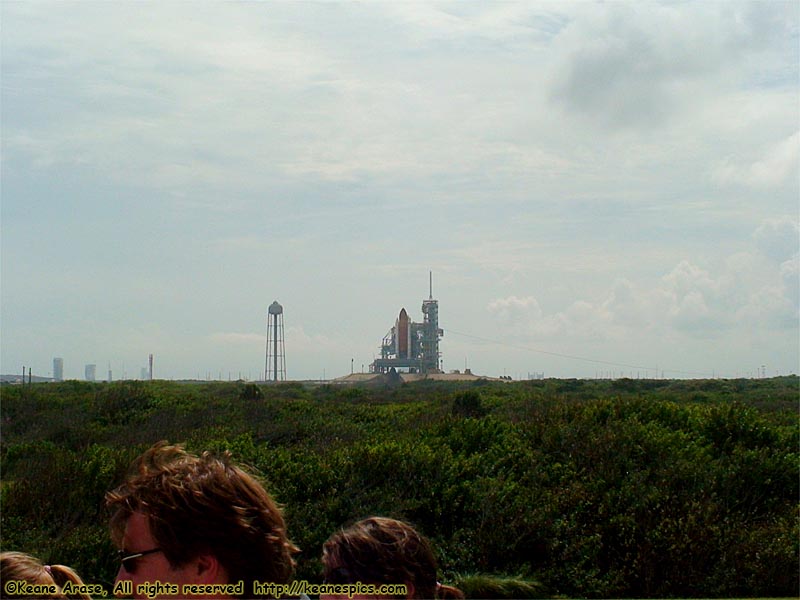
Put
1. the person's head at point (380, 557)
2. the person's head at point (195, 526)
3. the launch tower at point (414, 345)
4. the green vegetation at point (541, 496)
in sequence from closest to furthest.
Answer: the person's head at point (195, 526), the person's head at point (380, 557), the green vegetation at point (541, 496), the launch tower at point (414, 345)

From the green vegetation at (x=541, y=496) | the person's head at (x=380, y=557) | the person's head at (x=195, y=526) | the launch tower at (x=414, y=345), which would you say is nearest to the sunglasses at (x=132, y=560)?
the person's head at (x=195, y=526)

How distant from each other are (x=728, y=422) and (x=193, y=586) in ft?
39.7

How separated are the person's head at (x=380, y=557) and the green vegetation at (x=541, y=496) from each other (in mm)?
6532

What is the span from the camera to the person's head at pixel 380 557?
2.57m

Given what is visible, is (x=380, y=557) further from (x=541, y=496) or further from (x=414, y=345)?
(x=414, y=345)

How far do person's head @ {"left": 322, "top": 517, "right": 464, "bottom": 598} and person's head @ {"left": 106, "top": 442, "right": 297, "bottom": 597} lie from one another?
336mm

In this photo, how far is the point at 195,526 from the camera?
2189 millimetres

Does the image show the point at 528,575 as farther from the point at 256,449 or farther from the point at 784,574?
the point at 256,449

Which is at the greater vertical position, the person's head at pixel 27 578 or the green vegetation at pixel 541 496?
the person's head at pixel 27 578

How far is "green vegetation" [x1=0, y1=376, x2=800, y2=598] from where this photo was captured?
938cm

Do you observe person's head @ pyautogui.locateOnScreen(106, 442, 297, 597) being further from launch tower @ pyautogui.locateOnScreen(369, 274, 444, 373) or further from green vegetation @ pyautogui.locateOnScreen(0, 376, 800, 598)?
launch tower @ pyautogui.locateOnScreen(369, 274, 444, 373)

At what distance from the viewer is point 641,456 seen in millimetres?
11383

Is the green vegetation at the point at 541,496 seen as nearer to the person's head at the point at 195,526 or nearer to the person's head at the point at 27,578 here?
the person's head at the point at 27,578

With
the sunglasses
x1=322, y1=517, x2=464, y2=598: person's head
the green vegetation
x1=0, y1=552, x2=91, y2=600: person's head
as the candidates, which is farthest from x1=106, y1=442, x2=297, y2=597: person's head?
the green vegetation
